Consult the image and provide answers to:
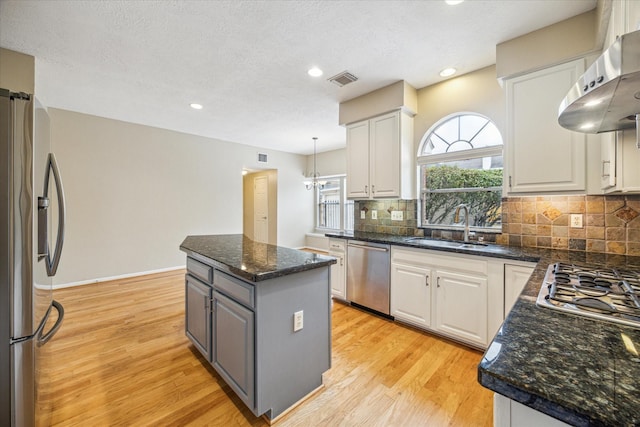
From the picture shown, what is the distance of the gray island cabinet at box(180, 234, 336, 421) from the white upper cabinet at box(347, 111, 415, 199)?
1735 millimetres

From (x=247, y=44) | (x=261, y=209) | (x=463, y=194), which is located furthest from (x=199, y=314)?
(x=261, y=209)

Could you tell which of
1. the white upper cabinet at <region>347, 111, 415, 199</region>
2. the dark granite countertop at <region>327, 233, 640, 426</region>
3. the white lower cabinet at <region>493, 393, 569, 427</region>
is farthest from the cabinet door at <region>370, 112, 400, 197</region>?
the white lower cabinet at <region>493, 393, 569, 427</region>

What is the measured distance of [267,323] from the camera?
5.09 ft

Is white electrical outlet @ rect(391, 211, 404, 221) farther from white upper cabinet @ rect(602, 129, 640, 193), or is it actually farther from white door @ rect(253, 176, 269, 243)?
white door @ rect(253, 176, 269, 243)

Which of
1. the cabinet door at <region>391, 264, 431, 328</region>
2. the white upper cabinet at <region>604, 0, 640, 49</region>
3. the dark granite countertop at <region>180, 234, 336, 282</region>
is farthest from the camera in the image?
the cabinet door at <region>391, 264, 431, 328</region>

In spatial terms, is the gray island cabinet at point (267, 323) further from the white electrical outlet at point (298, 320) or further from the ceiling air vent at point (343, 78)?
the ceiling air vent at point (343, 78)

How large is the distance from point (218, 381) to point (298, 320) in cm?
85

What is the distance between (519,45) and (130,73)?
3.83 metres

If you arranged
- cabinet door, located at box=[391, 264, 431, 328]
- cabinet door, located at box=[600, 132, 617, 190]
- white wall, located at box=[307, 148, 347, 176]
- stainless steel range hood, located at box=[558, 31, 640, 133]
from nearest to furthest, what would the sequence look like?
stainless steel range hood, located at box=[558, 31, 640, 133] → cabinet door, located at box=[600, 132, 617, 190] → cabinet door, located at box=[391, 264, 431, 328] → white wall, located at box=[307, 148, 347, 176]

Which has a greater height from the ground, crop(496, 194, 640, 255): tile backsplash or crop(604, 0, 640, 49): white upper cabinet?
crop(604, 0, 640, 49): white upper cabinet

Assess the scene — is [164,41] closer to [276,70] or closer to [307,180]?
[276,70]

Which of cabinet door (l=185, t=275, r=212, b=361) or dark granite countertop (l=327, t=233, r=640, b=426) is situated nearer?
dark granite countertop (l=327, t=233, r=640, b=426)

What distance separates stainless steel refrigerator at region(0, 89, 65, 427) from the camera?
3.59ft

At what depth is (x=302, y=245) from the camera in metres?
7.43
